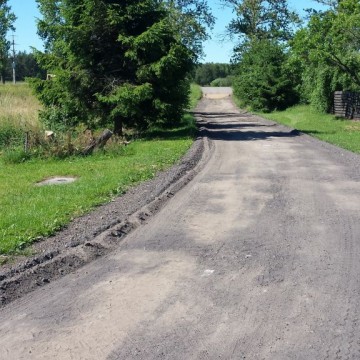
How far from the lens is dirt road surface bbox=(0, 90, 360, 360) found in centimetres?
406

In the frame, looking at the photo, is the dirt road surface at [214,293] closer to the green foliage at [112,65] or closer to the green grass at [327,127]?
the green grass at [327,127]

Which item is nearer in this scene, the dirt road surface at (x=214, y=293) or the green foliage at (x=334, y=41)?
the dirt road surface at (x=214, y=293)

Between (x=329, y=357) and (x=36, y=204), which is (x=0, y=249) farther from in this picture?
(x=329, y=357)

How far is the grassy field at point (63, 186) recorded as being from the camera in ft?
23.9

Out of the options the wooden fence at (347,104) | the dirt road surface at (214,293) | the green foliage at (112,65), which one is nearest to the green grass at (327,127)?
the wooden fence at (347,104)

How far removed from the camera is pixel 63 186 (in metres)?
10.4

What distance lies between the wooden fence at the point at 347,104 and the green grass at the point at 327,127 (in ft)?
2.17

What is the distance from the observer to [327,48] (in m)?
26.0

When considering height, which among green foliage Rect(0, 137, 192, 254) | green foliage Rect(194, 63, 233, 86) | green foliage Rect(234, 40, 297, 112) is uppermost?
green foliage Rect(194, 63, 233, 86)

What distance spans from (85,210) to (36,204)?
0.89m

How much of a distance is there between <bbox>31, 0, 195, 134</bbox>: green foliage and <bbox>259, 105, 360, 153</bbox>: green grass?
6362 millimetres

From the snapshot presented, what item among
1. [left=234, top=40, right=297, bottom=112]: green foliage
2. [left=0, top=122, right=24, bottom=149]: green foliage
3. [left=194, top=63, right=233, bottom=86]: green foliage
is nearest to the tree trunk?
[left=0, top=122, right=24, bottom=149]: green foliage

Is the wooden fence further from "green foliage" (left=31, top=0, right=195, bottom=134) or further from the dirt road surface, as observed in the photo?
the dirt road surface

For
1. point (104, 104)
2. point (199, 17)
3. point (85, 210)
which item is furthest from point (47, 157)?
point (199, 17)
